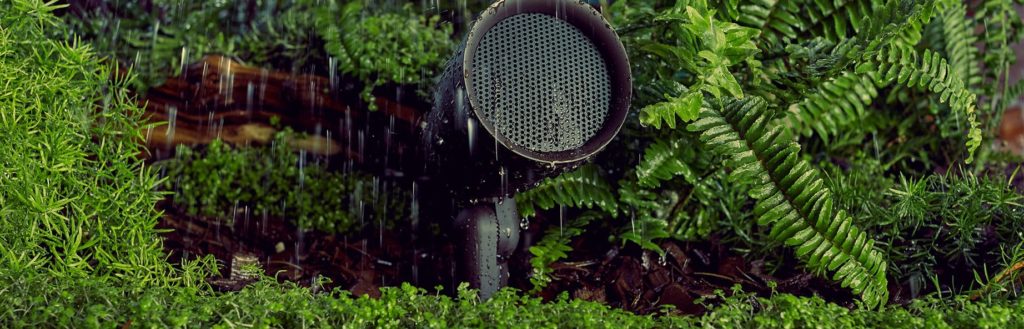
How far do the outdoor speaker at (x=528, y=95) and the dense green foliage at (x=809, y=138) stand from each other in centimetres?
18

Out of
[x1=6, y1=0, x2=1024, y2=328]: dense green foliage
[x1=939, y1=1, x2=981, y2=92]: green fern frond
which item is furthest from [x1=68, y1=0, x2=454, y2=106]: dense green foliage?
[x1=939, y1=1, x2=981, y2=92]: green fern frond

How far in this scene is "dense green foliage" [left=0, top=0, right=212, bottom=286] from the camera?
235 cm

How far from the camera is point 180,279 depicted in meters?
2.60

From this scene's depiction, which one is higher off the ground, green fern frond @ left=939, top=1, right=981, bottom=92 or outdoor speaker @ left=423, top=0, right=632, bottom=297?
green fern frond @ left=939, top=1, right=981, bottom=92

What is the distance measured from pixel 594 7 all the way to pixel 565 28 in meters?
0.14

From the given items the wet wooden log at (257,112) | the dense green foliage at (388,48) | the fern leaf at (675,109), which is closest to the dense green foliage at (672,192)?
the fern leaf at (675,109)

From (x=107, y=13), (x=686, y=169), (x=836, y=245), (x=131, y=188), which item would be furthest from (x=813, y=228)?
(x=107, y=13)

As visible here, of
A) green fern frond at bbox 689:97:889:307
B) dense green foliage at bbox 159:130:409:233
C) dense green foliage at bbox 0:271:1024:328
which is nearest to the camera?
dense green foliage at bbox 0:271:1024:328

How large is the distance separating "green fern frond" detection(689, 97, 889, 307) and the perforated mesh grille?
368 mm

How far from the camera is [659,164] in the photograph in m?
3.04

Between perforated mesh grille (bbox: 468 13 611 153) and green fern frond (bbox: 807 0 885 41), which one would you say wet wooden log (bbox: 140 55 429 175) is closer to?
perforated mesh grille (bbox: 468 13 611 153)

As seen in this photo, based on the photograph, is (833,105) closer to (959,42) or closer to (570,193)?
(959,42)

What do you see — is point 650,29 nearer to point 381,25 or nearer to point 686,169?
point 686,169

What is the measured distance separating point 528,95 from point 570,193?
76 centimetres
